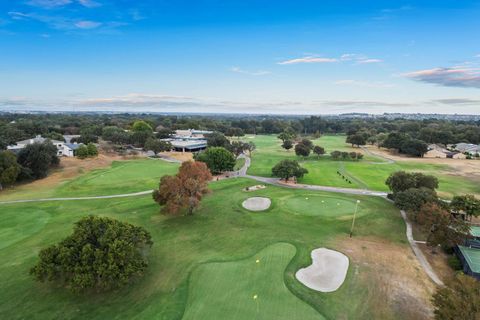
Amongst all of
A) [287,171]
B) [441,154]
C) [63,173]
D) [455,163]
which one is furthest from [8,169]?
[441,154]

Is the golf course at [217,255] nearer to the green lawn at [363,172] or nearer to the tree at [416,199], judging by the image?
the tree at [416,199]

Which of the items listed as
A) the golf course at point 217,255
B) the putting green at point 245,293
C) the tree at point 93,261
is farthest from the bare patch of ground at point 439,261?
the tree at point 93,261

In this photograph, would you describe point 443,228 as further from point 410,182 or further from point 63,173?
point 63,173

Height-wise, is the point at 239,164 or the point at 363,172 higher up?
the point at 363,172

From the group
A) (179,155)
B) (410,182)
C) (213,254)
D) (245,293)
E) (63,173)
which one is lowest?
(179,155)

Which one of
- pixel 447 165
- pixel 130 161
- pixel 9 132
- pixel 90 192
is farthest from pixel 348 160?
pixel 9 132

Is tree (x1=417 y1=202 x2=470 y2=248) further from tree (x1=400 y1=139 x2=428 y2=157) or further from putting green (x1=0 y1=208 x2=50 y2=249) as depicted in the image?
tree (x1=400 y1=139 x2=428 y2=157)

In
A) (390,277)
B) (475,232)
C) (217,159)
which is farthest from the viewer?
(217,159)
